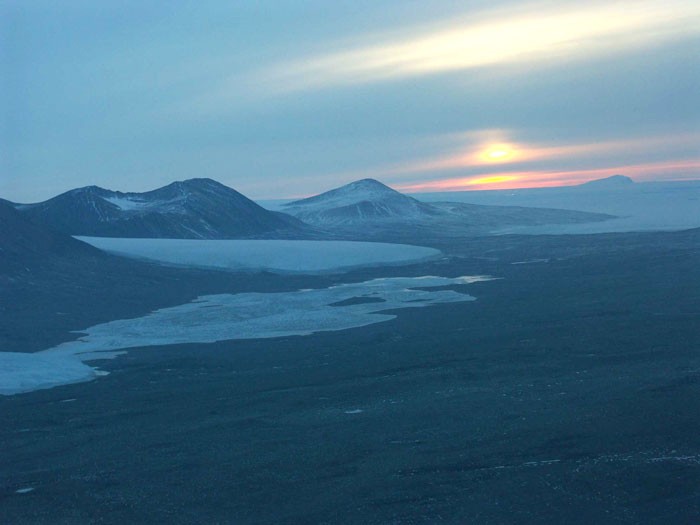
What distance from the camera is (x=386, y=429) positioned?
1627 centimetres

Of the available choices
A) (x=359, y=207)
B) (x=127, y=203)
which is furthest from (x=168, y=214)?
(x=359, y=207)

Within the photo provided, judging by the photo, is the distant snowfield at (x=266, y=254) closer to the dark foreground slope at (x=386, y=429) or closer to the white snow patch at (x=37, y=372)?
the dark foreground slope at (x=386, y=429)

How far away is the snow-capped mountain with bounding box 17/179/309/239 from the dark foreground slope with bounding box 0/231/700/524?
192 ft

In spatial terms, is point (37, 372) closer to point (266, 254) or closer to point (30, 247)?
point (30, 247)

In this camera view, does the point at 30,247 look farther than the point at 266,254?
No

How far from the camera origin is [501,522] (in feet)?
37.4

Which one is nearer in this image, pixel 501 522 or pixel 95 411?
pixel 501 522

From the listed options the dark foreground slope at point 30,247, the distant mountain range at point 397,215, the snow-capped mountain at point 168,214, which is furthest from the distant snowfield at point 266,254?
the distant mountain range at point 397,215

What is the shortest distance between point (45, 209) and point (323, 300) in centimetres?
5795

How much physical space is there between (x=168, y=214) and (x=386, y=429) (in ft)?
247

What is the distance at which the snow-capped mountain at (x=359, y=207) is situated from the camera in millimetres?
121938

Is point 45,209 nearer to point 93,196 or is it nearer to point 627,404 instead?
point 93,196

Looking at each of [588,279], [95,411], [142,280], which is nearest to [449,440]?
[95,411]

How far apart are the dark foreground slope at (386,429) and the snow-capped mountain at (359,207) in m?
90.7
